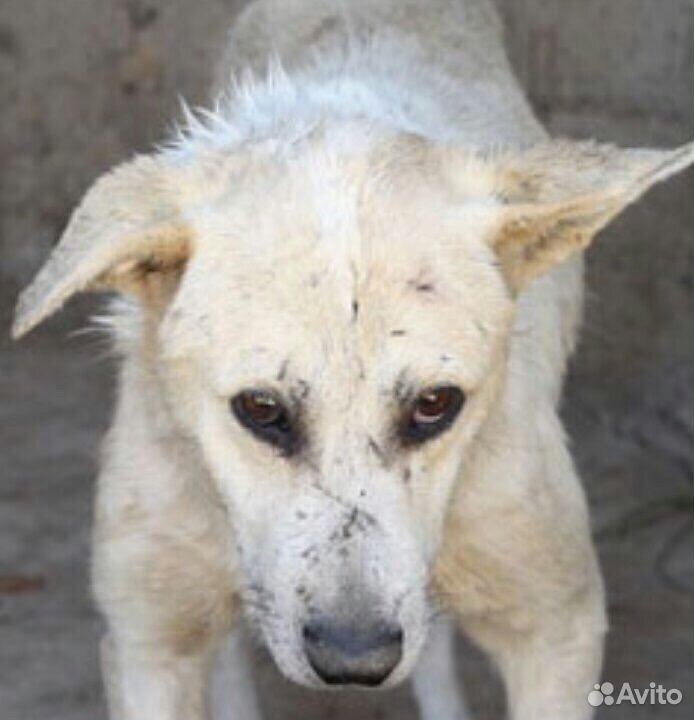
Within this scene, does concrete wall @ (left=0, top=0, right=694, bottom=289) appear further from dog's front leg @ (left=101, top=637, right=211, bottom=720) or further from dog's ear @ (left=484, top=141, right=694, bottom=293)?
dog's ear @ (left=484, top=141, right=694, bottom=293)

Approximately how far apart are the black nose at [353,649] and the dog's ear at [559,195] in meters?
0.68

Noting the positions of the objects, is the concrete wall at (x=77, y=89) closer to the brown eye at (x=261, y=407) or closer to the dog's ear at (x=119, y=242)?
the dog's ear at (x=119, y=242)

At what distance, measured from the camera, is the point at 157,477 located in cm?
433

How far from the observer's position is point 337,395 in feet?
12.3

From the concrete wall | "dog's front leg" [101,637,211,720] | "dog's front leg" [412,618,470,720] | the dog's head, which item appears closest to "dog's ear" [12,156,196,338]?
the dog's head

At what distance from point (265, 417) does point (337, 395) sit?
0.14 metres

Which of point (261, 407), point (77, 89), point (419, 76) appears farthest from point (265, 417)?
point (77, 89)

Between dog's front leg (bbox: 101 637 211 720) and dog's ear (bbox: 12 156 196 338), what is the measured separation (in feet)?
2.50

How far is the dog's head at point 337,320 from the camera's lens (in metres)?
3.74

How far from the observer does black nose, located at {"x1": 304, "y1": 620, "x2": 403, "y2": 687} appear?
370 cm

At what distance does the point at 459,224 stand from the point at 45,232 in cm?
433

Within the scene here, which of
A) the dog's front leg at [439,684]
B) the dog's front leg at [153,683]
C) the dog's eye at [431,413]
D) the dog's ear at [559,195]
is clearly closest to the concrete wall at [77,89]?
the dog's front leg at [439,684]

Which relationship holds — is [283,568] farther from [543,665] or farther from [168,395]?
[543,665]

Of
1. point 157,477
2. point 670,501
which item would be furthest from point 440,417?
→ point 670,501
